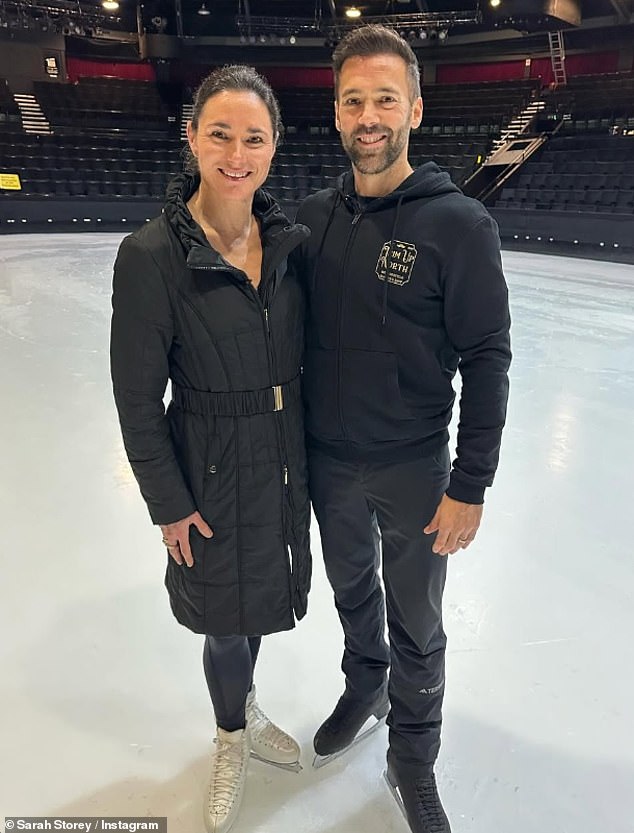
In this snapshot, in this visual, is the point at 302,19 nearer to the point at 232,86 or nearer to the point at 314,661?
the point at 232,86

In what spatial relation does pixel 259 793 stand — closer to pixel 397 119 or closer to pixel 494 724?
pixel 494 724

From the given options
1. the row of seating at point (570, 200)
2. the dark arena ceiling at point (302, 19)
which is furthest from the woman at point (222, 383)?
the dark arena ceiling at point (302, 19)

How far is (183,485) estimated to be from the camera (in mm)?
1012

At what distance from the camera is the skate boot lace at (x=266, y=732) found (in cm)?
123

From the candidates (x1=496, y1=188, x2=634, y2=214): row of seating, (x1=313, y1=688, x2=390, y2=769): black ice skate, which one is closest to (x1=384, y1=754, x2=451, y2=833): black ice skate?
(x1=313, y1=688, x2=390, y2=769): black ice skate

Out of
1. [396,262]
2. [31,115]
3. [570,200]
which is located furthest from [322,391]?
[31,115]

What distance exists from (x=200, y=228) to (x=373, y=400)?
14.9 inches

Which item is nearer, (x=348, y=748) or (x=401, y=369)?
(x=401, y=369)

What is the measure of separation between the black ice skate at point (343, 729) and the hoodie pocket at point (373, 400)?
23.2 inches

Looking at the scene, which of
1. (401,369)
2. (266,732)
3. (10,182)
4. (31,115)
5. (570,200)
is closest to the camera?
(401,369)

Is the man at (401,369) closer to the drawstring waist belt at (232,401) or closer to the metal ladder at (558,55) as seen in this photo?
the drawstring waist belt at (232,401)

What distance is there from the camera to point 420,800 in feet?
3.56

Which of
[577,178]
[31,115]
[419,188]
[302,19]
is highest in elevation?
[302,19]

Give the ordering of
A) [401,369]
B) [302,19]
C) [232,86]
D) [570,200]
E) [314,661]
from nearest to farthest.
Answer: [232,86] < [401,369] < [314,661] < [570,200] < [302,19]
